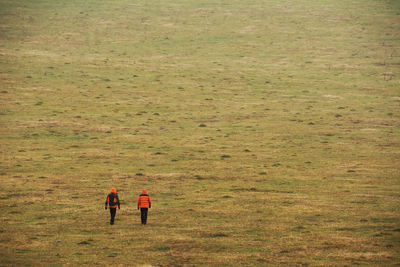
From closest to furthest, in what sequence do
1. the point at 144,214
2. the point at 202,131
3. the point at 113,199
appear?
the point at 113,199 < the point at 144,214 < the point at 202,131

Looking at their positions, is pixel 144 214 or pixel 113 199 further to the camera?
pixel 144 214

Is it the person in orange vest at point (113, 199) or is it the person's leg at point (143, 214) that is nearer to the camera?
the person in orange vest at point (113, 199)

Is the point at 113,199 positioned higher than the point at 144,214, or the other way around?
the point at 113,199

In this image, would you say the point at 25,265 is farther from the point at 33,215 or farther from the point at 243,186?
the point at 243,186

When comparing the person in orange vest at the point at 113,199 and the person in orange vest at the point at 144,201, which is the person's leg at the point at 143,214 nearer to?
the person in orange vest at the point at 144,201

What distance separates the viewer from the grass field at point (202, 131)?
2770 centimetres

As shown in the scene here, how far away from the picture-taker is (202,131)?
5847cm

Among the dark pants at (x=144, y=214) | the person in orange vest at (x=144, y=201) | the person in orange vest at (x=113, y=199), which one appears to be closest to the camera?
the person in orange vest at (x=113, y=199)

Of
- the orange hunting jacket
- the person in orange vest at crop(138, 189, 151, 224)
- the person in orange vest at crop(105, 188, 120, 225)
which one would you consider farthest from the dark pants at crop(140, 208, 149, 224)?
the person in orange vest at crop(105, 188, 120, 225)

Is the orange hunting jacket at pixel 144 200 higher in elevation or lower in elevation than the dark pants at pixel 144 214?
higher

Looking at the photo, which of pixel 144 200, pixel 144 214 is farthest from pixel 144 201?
pixel 144 214

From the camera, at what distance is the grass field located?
27703 mm

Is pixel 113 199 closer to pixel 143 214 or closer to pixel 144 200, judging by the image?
pixel 144 200

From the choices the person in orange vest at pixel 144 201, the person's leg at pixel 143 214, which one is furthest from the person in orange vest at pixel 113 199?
the person's leg at pixel 143 214
